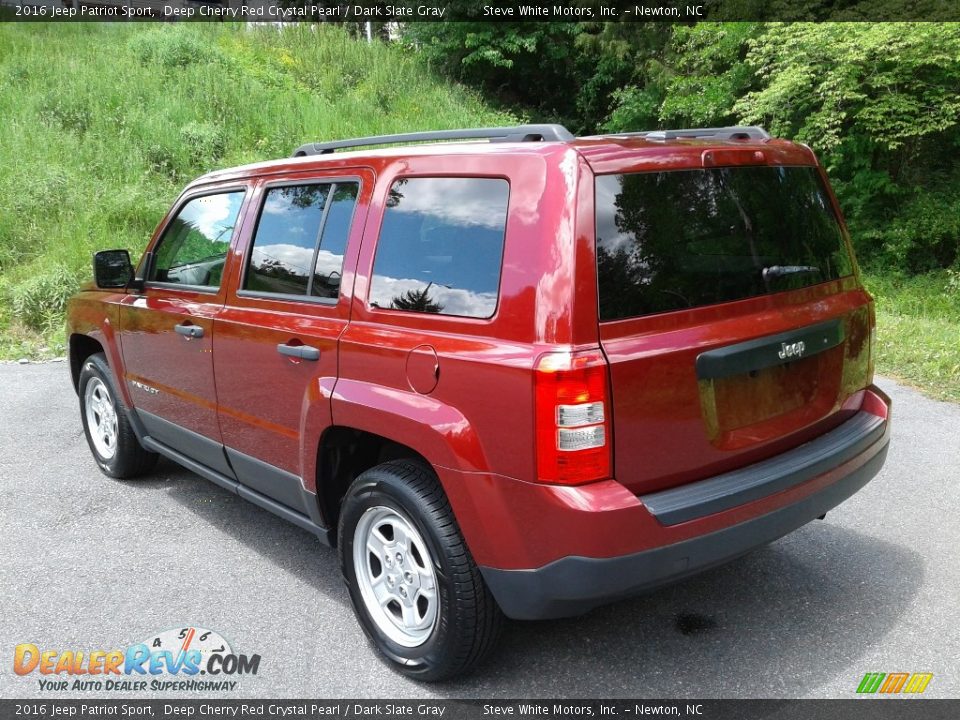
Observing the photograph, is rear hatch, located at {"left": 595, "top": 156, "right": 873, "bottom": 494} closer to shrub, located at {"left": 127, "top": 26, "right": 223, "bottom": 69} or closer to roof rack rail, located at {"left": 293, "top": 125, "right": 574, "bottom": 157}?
roof rack rail, located at {"left": 293, "top": 125, "right": 574, "bottom": 157}

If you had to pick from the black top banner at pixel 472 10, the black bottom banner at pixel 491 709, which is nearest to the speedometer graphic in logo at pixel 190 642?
the black bottom banner at pixel 491 709

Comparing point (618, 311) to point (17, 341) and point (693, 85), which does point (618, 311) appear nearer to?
point (17, 341)

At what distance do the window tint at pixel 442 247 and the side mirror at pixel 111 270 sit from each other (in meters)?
2.19

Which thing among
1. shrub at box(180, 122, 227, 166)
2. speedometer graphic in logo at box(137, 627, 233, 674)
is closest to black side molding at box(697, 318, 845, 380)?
speedometer graphic in logo at box(137, 627, 233, 674)

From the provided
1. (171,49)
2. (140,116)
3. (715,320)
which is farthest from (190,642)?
(171,49)

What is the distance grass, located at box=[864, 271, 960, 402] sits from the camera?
→ 6.63 metres

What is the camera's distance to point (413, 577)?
2883 millimetres

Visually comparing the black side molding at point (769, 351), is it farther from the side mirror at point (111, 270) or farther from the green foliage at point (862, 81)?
the green foliage at point (862, 81)

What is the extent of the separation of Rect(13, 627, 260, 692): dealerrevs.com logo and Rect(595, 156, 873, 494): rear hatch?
1.75 meters

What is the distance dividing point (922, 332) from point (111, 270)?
24.4 ft

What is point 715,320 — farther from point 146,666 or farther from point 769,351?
point 146,666

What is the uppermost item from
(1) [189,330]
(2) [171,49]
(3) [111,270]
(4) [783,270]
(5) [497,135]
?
(2) [171,49]

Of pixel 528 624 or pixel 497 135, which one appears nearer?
pixel 497 135

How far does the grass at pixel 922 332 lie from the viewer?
21.7 feet
